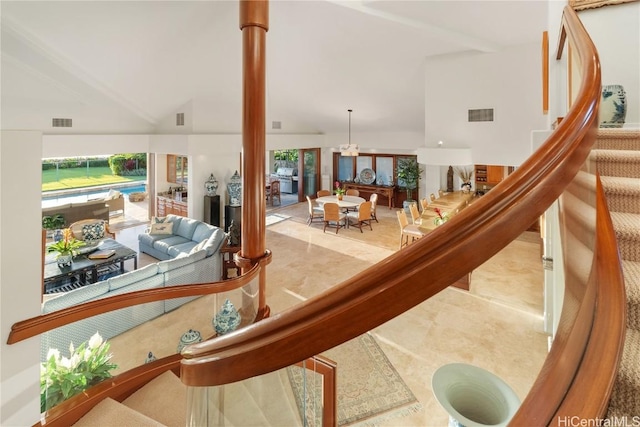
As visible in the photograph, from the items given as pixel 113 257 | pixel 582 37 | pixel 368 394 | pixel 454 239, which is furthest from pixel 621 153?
pixel 113 257

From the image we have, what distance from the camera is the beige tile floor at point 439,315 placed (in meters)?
3.16

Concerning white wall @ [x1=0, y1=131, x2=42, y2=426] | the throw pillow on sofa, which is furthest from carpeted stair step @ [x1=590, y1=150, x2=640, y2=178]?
the throw pillow on sofa

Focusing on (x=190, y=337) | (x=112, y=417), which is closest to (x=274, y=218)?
(x=190, y=337)

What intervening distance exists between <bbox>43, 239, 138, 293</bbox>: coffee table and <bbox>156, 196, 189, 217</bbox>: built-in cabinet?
2.67m

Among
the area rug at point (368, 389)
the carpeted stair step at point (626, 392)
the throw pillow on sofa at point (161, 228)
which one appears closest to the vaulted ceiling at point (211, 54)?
the throw pillow on sofa at point (161, 228)

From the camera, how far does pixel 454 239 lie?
1.67ft

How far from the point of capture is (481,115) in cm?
494

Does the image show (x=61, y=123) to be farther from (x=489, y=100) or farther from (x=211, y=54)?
(x=489, y=100)

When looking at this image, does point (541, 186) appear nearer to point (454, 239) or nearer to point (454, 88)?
point (454, 239)

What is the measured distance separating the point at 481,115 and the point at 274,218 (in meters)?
6.10

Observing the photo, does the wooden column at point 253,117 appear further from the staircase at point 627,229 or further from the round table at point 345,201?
the round table at point 345,201

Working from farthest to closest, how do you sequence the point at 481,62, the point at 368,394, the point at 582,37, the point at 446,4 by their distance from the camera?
the point at 481,62
the point at 446,4
the point at 368,394
the point at 582,37

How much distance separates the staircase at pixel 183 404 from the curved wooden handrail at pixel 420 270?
0.44 m

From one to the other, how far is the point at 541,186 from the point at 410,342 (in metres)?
3.69
